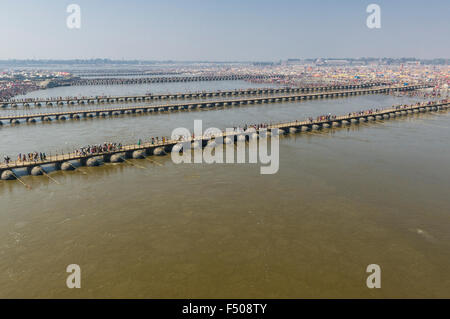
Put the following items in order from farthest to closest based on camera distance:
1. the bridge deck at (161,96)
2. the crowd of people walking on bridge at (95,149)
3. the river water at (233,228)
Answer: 1. the bridge deck at (161,96)
2. the crowd of people walking on bridge at (95,149)
3. the river water at (233,228)

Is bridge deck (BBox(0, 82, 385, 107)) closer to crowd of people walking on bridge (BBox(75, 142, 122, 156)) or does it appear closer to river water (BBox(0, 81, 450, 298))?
crowd of people walking on bridge (BBox(75, 142, 122, 156))

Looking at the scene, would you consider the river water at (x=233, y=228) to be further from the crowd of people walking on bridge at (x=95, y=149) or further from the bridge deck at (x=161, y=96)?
the bridge deck at (x=161, y=96)

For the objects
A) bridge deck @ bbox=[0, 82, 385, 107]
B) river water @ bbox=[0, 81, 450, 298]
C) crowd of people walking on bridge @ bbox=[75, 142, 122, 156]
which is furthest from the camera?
bridge deck @ bbox=[0, 82, 385, 107]

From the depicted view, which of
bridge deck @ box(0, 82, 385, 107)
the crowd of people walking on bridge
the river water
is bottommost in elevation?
the river water

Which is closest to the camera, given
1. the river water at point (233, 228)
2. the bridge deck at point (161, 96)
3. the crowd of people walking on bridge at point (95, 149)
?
the river water at point (233, 228)

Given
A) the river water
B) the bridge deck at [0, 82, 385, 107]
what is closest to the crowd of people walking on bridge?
the river water

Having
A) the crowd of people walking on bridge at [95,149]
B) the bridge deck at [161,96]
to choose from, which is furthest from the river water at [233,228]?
the bridge deck at [161,96]

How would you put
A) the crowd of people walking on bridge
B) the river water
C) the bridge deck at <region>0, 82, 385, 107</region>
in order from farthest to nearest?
the bridge deck at <region>0, 82, 385, 107</region> < the crowd of people walking on bridge < the river water

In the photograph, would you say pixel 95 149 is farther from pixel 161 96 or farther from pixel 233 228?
pixel 161 96

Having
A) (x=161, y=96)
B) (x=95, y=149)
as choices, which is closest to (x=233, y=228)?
(x=95, y=149)
